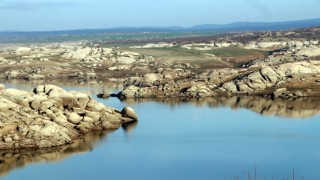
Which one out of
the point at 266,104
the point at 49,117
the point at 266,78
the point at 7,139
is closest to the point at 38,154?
the point at 7,139

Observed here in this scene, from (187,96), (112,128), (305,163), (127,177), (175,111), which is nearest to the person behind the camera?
(127,177)

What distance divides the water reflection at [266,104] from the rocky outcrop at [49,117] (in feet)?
44.7

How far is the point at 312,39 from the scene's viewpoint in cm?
13550

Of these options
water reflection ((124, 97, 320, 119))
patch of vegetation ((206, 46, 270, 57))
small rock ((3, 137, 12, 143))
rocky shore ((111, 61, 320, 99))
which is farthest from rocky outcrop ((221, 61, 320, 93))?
patch of vegetation ((206, 46, 270, 57))

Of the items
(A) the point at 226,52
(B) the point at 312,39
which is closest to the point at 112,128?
Answer: (A) the point at 226,52

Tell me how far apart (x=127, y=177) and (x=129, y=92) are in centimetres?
4010

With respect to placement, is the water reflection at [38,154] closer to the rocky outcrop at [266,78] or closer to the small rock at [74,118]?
the small rock at [74,118]

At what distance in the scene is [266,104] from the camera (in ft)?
217

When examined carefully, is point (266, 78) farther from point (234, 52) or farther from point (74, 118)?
point (234, 52)

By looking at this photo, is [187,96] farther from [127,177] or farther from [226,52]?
[226,52]

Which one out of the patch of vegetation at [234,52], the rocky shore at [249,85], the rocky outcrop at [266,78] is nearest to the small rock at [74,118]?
the rocky shore at [249,85]

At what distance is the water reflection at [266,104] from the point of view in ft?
197

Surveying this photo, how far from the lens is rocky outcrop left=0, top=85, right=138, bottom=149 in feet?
144

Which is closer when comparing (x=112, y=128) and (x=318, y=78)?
(x=112, y=128)
